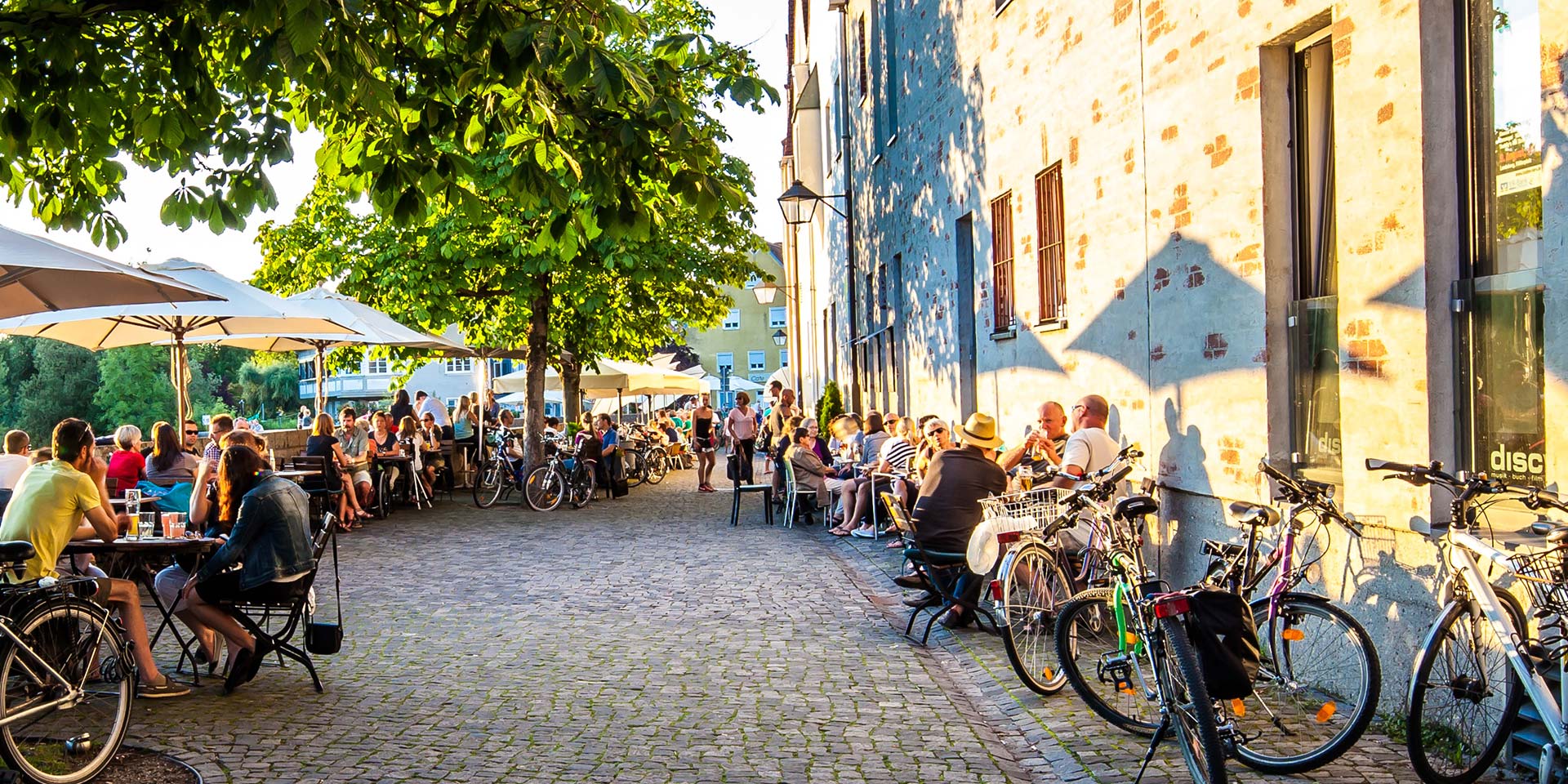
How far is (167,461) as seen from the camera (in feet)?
39.9

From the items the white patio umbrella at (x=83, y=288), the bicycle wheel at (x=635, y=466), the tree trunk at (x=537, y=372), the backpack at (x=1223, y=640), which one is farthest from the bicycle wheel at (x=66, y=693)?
the bicycle wheel at (x=635, y=466)

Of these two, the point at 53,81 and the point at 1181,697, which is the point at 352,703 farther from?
the point at 1181,697

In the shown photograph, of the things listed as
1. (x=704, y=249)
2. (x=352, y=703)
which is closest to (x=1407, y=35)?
(x=352, y=703)

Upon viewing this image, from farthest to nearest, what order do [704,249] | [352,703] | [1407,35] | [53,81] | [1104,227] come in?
1. [704,249]
2. [1104,227]
3. [352,703]
4. [53,81]
5. [1407,35]

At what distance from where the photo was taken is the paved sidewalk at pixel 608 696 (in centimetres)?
567

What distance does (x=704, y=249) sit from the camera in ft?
75.4

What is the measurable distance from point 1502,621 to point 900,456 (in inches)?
379

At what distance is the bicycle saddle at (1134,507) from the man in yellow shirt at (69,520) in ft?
Result: 16.4

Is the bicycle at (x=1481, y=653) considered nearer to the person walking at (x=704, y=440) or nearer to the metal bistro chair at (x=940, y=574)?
the metal bistro chair at (x=940, y=574)

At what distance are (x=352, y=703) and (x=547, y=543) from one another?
822 cm

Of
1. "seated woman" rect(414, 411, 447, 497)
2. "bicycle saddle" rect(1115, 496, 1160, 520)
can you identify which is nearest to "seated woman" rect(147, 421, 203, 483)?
"seated woman" rect(414, 411, 447, 497)

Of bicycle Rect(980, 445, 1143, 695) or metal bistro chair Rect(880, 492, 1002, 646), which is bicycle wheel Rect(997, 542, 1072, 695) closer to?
bicycle Rect(980, 445, 1143, 695)

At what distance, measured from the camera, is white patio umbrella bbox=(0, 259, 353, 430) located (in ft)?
42.1

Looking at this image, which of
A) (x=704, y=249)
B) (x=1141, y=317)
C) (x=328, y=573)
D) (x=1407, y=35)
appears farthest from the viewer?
(x=704, y=249)
